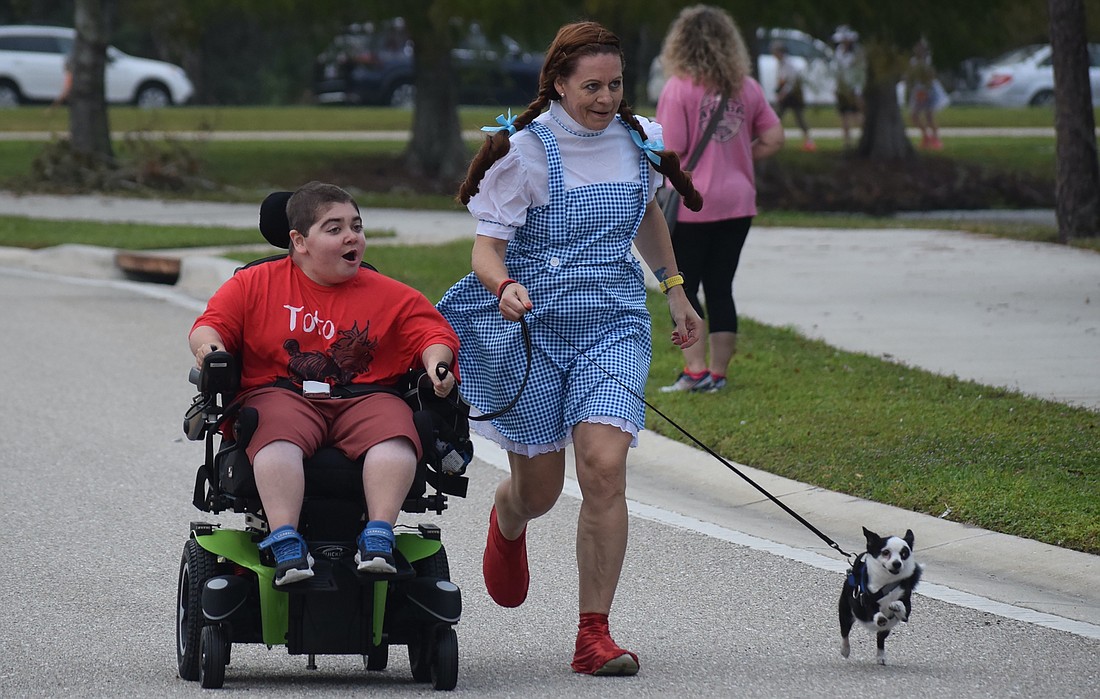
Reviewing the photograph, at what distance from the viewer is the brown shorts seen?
4.51 meters

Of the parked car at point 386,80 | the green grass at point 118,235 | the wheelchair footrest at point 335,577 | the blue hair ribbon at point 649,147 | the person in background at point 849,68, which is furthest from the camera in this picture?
the parked car at point 386,80

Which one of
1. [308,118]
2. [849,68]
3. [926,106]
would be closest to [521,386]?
[849,68]

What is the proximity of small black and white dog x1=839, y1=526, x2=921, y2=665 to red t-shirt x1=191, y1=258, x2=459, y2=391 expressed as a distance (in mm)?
1311

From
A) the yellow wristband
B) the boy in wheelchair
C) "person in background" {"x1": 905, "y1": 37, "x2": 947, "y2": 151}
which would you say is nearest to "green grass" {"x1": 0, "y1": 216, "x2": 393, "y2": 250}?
the yellow wristband

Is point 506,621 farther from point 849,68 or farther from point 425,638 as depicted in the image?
point 849,68

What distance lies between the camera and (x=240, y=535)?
185 inches

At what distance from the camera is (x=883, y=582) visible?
473 cm

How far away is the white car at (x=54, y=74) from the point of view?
1510 inches

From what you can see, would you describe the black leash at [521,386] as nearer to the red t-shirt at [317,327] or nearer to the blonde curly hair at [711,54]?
A: the red t-shirt at [317,327]

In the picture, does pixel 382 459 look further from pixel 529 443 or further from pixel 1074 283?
pixel 1074 283

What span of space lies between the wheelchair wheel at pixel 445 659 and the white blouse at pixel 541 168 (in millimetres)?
1171

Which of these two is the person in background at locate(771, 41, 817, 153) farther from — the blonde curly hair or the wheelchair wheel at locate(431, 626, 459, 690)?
the wheelchair wheel at locate(431, 626, 459, 690)

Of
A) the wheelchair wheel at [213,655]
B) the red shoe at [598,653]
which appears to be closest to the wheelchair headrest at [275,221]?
the wheelchair wheel at [213,655]

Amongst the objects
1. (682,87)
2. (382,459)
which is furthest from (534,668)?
(682,87)
